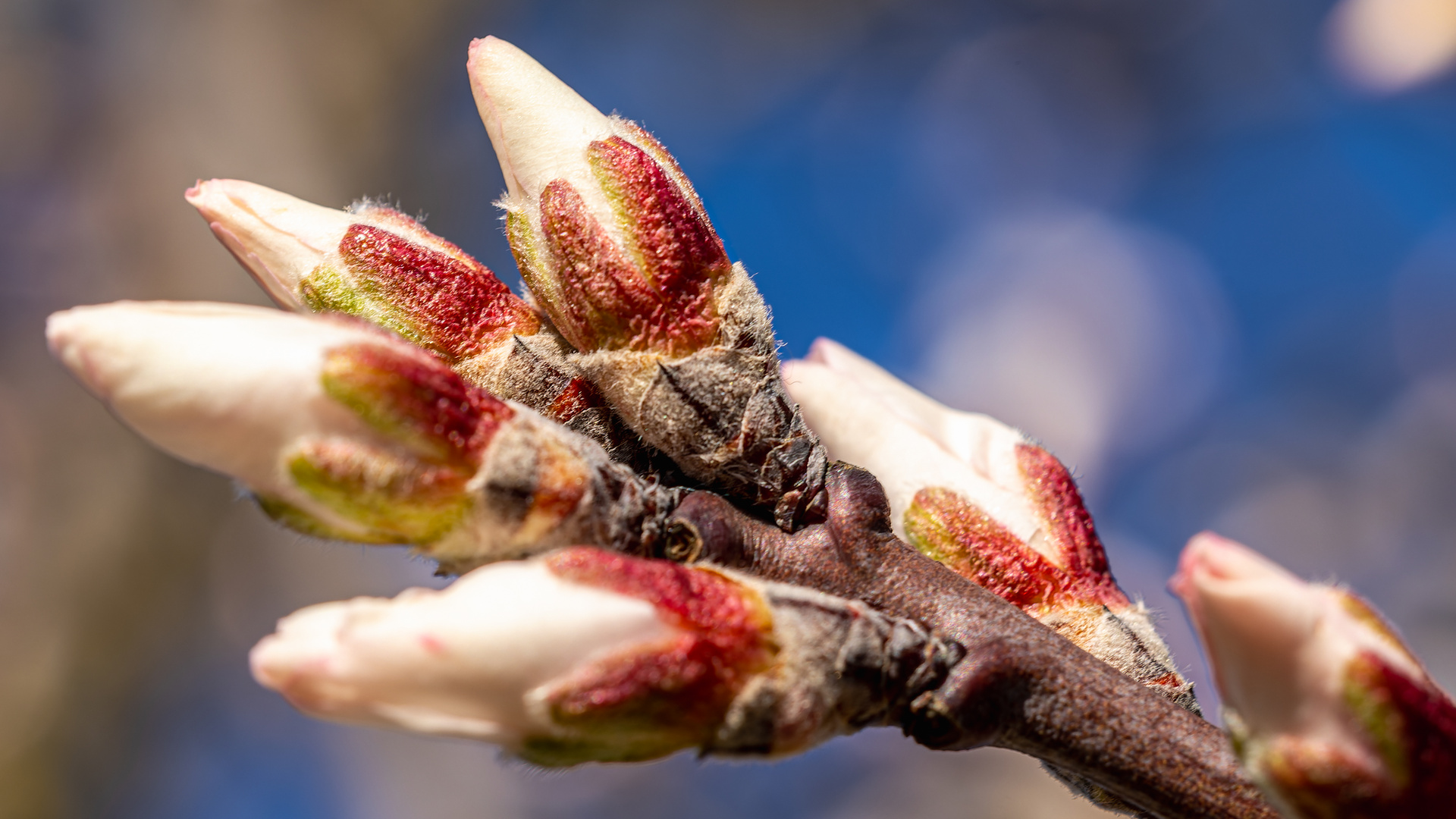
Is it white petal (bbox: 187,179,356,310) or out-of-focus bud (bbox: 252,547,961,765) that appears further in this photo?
white petal (bbox: 187,179,356,310)

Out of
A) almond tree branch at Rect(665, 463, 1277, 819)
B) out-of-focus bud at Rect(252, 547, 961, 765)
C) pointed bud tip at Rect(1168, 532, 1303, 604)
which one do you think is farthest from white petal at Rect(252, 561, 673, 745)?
pointed bud tip at Rect(1168, 532, 1303, 604)

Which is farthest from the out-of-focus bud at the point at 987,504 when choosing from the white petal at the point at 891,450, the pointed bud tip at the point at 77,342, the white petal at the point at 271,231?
the pointed bud tip at the point at 77,342

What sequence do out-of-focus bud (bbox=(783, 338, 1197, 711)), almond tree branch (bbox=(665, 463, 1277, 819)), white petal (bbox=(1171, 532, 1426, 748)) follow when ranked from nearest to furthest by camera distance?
white petal (bbox=(1171, 532, 1426, 748)), almond tree branch (bbox=(665, 463, 1277, 819)), out-of-focus bud (bbox=(783, 338, 1197, 711))

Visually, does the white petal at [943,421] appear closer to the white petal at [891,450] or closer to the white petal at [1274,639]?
the white petal at [891,450]

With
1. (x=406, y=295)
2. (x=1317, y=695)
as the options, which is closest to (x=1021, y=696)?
(x=1317, y=695)

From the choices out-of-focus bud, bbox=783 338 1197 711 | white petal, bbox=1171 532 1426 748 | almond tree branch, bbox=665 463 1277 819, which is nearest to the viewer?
white petal, bbox=1171 532 1426 748

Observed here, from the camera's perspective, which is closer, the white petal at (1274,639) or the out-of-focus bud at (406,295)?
the white petal at (1274,639)

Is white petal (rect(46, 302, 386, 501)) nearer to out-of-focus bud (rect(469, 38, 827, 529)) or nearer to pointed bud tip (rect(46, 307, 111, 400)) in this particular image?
pointed bud tip (rect(46, 307, 111, 400))
